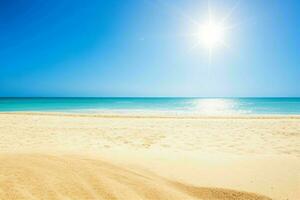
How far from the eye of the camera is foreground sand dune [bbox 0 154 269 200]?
230 centimetres

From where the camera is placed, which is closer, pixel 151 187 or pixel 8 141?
pixel 151 187

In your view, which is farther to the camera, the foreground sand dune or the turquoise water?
the turquoise water

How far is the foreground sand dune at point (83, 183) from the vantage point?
7.56 feet

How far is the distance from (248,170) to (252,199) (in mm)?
1281

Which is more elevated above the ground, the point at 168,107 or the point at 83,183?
the point at 83,183

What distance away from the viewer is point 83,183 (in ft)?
8.35

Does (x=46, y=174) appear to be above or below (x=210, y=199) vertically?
above

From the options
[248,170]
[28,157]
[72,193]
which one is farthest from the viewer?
[248,170]

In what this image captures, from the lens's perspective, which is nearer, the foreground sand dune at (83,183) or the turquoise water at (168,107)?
the foreground sand dune at (83,183)

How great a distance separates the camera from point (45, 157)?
3.37 metres

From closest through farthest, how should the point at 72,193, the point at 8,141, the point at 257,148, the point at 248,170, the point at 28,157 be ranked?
the point at 72,193
the point at 28,157
the point at 248,170
the point at 257,148
the point at 8,141

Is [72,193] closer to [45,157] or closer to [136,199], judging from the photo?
[136,199]

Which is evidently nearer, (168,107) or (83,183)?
(83,183)

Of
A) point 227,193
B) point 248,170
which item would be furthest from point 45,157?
point 248,170
